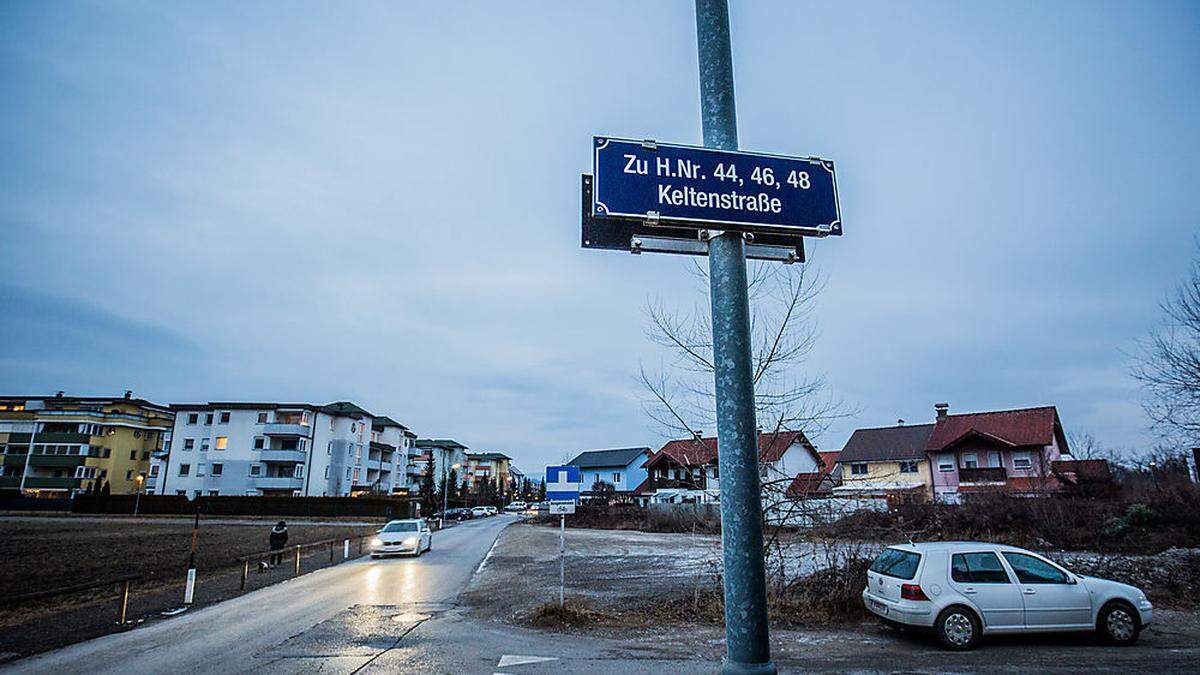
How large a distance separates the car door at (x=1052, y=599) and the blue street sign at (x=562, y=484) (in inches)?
309

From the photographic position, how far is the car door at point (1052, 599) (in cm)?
915

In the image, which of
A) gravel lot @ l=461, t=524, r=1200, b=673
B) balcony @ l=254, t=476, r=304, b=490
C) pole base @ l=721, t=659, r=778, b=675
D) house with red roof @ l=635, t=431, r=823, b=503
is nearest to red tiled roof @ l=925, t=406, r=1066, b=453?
house with red roof @ l=635, t=431, r=823, b=503

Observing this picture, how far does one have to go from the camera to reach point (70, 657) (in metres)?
9.01

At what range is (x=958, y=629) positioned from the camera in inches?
353

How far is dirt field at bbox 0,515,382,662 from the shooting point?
11297 mm

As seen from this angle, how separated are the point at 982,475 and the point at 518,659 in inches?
1733

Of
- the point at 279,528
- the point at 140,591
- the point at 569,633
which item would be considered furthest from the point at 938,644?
the point at 279,528

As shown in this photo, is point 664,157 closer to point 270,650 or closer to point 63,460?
point 270,650

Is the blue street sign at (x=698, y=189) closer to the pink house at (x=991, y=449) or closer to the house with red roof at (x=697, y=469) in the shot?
the house with red roof at (x=697, y=469)

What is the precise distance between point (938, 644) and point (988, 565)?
141cm

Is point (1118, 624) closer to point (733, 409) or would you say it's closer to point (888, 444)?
point (733, 409)

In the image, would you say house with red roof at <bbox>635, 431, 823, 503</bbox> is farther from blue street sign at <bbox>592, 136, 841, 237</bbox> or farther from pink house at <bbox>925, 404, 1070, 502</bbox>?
pink house at <bbox>925, 404, 1070, 502</bbox>

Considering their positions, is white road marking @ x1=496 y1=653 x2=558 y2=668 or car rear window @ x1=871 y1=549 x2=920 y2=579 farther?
car rear window @ x1=871 y1=549 x2=920 y2=579

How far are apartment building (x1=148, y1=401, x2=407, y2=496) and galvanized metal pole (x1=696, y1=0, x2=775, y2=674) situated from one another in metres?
71.7
